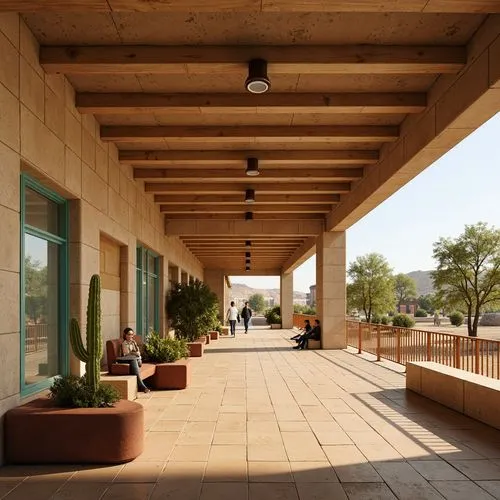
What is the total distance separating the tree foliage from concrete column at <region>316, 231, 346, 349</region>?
398cm

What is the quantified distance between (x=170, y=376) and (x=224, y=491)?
5269mm

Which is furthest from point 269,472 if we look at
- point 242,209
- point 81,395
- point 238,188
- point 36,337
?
point 242,209

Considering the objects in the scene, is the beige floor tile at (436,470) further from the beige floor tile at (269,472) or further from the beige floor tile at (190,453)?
the beige floor tile at (190,453)

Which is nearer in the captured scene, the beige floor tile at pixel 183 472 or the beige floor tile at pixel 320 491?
the beige floor tile at pixel 320 491

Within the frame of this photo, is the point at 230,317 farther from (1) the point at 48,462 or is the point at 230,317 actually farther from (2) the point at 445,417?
(1) the point at 48,462

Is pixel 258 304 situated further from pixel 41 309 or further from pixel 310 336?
pixel 41 309

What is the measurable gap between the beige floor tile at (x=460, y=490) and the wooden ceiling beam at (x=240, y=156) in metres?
6.98

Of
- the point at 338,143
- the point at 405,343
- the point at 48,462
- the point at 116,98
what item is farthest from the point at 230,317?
the point at 48,462

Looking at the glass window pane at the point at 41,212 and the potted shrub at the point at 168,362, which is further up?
the glass window pane at the point at 41,212

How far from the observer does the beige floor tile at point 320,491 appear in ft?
14.5

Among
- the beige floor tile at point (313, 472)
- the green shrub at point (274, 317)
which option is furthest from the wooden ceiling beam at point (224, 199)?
the green shrub at point (274, 317)

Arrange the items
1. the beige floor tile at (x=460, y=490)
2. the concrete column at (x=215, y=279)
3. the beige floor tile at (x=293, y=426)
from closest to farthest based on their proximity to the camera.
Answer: the beige floor tile at (x=460, y=490) < the beige floor tile at (x=293, y=426) < the concrete column at (x=215, y=279)

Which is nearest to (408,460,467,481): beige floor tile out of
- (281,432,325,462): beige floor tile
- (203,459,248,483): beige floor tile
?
(281,432,325,462): beige floor tile

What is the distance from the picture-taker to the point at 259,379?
11.1 meters
